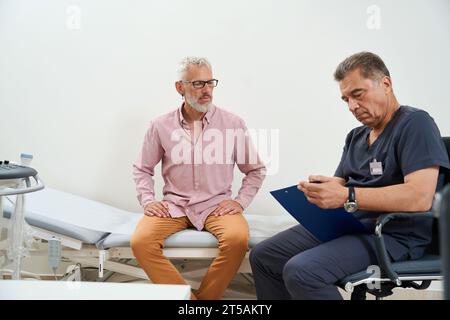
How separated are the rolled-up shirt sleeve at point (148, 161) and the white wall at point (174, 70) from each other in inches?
20.5

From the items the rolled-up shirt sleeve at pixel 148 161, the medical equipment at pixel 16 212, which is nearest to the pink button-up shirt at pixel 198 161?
the rolled-up shirt sleeve at pixel 148 161

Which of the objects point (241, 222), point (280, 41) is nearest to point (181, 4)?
point (280, 41)

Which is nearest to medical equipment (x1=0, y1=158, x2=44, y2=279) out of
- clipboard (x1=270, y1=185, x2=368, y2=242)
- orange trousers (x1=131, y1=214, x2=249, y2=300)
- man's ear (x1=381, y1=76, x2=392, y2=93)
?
orange trousers (x1=131, y1=214, x2=249, y2=300)

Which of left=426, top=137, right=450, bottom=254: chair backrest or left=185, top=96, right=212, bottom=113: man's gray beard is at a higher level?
left=185, top=96, right=212, bottom=113: man's gray beard

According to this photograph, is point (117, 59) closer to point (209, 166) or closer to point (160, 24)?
point (160, 24)

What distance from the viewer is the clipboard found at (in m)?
1.67

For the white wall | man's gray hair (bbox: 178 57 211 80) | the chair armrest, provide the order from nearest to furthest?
the chair armrest < man's gray hair (bbox: 178 57 211 80) < the white wall

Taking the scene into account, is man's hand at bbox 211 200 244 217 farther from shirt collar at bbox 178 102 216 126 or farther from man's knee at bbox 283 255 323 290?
man's knee at bbox 283 255 323 290

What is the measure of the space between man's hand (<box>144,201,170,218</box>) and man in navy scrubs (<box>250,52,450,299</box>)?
77 centimetres

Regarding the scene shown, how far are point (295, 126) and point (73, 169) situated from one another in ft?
4.92

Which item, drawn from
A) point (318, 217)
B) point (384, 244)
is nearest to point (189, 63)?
point (318, 217)

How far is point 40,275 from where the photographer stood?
8.36 ft

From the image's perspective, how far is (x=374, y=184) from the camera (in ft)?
5.71

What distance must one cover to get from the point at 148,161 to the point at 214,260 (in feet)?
2.23
